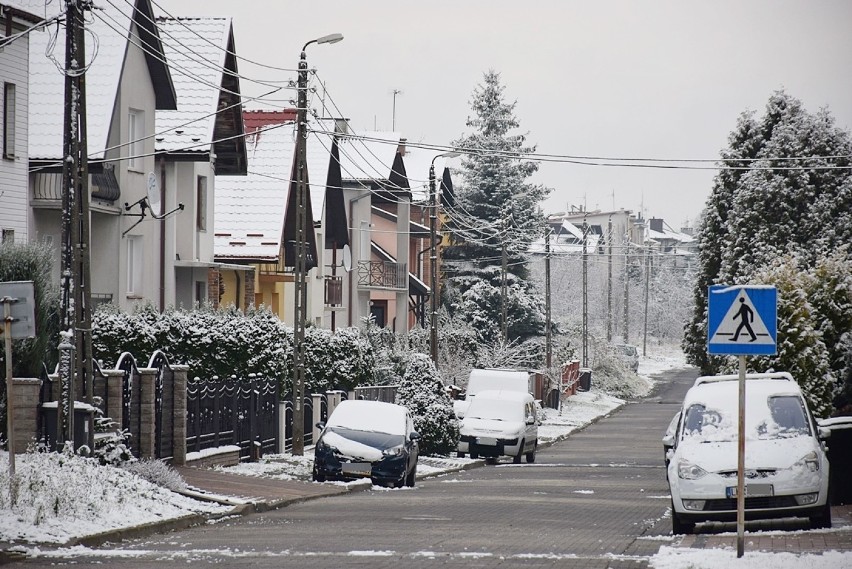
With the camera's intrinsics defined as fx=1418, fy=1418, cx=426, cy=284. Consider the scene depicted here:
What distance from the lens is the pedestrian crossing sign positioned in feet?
43.8

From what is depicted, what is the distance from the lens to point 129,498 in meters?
17.8

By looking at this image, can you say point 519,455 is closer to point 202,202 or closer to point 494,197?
point 202,202

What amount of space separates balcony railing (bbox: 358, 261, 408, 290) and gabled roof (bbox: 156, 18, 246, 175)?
20031 mm

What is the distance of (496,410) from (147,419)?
1620 cm

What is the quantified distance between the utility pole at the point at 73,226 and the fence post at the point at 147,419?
4.38m

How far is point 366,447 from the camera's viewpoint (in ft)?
86.2

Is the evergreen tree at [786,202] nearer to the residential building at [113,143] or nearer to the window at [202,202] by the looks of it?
the window at [202,202]

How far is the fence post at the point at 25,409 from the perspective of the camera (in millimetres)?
19766

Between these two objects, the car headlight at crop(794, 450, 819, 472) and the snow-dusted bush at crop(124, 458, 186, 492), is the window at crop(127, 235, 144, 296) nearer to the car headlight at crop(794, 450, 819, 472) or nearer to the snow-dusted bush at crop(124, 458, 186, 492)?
the snow-dusted bush at crop(124, 458, 186, 492)

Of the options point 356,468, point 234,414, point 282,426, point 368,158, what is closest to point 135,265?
point 282,426

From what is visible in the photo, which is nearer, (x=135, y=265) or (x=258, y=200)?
(x=135, y=265)

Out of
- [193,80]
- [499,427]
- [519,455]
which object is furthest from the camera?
[193,80]

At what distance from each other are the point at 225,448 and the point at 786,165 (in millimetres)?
25641

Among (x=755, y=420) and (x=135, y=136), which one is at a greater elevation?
(x=135, y=136)
